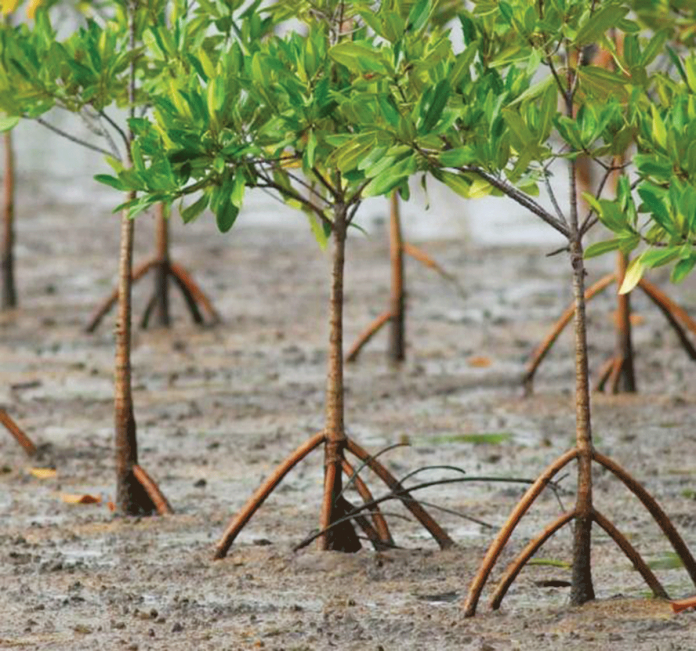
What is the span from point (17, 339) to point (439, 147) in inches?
283

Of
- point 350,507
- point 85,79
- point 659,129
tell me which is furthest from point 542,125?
point 85,79

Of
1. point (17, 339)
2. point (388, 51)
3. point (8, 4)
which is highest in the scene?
point (8, 4)

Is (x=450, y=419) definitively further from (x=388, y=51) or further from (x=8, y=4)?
(x=388, y=51)

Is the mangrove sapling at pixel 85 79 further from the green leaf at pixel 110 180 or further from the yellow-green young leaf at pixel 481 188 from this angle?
the yellow-green young leaf at pixel 481 188

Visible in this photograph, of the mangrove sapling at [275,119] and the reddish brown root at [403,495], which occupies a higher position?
the mangrove sapling at [275,119]

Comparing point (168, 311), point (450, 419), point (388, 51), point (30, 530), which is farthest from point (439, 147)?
point (168, 311)

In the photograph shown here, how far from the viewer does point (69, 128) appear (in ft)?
106

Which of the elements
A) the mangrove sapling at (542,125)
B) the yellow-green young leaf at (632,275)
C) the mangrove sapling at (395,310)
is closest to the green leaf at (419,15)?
the mangrove sapling at (542,125)

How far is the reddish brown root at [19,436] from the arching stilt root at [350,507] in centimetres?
185

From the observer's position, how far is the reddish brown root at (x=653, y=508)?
5.97m

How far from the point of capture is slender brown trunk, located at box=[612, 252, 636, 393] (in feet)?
33.1

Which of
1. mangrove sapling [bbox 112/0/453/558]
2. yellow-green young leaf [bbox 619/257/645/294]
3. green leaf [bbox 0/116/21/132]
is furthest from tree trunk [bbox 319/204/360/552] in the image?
yellow-green young leaf [bbox 619/257/645/294]

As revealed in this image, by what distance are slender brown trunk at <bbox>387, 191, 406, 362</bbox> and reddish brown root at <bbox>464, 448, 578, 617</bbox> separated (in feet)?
16.9

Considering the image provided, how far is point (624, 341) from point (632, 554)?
435 centimetres
